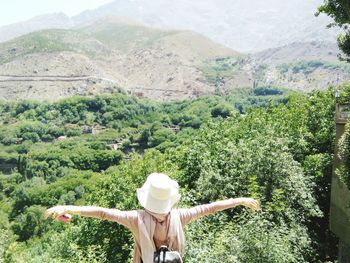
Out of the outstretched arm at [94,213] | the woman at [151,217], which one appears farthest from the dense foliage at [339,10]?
the outstretched arm at [94,213]

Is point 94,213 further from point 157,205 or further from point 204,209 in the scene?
point 204,209

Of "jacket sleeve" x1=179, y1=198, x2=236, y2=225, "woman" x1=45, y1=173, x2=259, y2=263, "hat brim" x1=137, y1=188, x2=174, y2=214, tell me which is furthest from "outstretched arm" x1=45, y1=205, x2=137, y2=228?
"jacket sleeve" x1=179, y1=198, x2=236, y2=225

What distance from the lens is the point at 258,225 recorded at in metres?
12.9

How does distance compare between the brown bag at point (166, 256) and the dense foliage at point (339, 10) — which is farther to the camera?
the dense foliage at point (339, 10)

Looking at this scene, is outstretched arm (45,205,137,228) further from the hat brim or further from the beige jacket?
the hat brim

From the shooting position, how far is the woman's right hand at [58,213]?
162 inches

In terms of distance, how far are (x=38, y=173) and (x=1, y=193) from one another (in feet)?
65.4

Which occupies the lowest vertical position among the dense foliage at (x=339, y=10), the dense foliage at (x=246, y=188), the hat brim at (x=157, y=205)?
the dense foliage at (x=246, y=188)

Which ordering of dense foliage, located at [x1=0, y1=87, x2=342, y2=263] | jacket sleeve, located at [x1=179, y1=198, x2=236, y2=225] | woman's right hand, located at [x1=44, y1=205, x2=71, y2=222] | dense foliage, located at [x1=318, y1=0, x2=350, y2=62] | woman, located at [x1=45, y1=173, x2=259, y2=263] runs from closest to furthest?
woman's right hand, located at [x1=44, y1=205, x2=71, y2=222] → woman, located at [x1=45, y1=173, x2=259, y2=263] → jacket sleeve, located at [x1=179, y1=198, x2=236, y2=225] → dense foliage, located at [x1=0, y1=87, x2=342, y2=263] → dense foliage, located at [x1=318, y1=0, x2=350, y2=62]

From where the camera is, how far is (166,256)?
4.14m

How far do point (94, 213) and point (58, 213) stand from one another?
314mm

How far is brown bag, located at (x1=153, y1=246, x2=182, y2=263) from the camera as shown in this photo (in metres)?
4.13

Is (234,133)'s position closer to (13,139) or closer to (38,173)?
(38,173)

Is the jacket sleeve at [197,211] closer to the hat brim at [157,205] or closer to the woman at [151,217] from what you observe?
the woman at [151,217]
